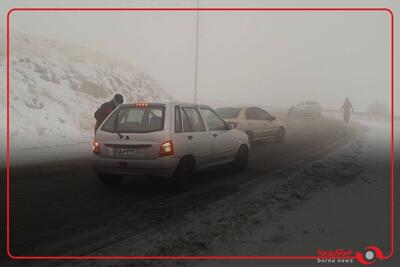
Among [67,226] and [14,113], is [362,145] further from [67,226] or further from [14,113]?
[14,113]

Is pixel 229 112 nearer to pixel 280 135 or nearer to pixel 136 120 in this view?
pixel 280 135

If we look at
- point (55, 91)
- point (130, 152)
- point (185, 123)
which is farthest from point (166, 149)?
point (55, 91)

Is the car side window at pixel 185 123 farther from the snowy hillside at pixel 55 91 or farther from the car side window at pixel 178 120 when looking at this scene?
the snowy hillside at pixel 55 91

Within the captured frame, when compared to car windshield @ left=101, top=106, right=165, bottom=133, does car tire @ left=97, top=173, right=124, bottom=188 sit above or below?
below

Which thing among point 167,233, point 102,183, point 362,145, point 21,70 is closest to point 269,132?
point 362,145

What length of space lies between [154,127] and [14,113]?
13.5 metres

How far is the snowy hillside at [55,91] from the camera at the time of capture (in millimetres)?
17406

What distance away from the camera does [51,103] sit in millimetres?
20906

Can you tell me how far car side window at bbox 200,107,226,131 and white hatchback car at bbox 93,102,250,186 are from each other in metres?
0.15

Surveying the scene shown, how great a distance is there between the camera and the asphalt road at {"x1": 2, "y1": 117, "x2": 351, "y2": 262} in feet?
16.1

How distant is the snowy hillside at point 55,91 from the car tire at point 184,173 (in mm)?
8393

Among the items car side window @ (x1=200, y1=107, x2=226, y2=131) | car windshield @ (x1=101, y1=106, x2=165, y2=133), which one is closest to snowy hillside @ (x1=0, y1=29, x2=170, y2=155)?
car windshield @ (x1=101, y1=106, x2=165, y2=133)

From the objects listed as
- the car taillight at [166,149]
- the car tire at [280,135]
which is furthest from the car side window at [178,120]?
the car tire at [280,135]

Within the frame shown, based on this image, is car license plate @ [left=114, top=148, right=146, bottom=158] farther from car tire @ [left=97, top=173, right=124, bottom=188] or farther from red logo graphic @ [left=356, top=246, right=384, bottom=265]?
red logo graphic @ [left=356, top=246, right=384, bottom=265]
